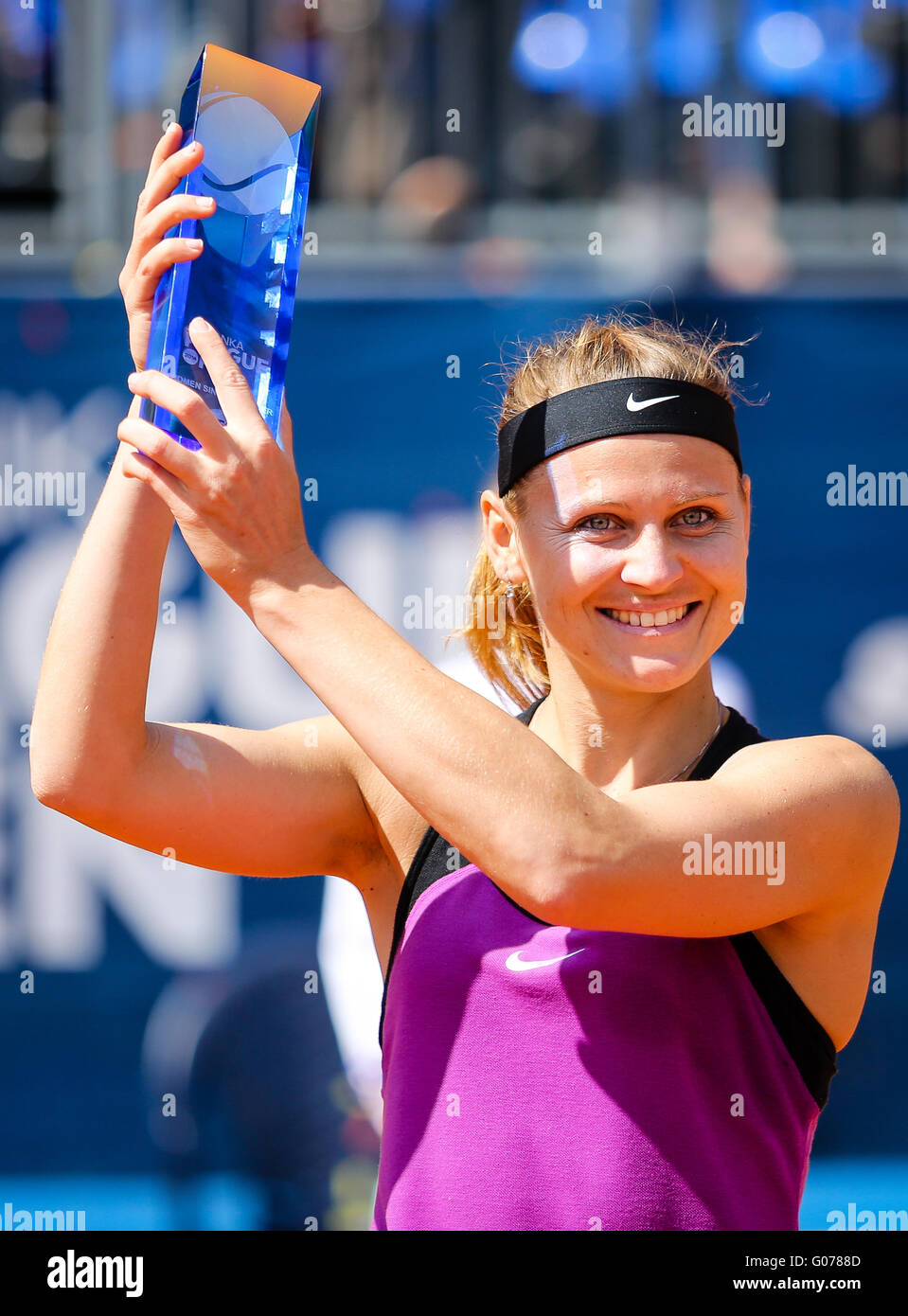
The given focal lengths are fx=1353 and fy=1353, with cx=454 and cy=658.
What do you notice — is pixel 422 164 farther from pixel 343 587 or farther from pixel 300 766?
pixel 343 587

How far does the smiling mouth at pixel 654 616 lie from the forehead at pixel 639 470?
128 millimetres

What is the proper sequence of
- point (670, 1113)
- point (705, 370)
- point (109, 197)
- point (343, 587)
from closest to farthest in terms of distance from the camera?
point (343, 587) < point (670, 1113) < point (705, 370) < point (109, 197)

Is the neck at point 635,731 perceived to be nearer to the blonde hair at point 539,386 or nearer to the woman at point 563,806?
the woman at point 563,806

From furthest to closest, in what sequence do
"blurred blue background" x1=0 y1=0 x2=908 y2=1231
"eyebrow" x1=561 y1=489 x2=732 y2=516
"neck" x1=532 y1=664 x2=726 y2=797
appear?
1. "blurred blue background" x1=0 y1=0 x2=908 y2=1231
2. "neck" x1=532 y1=664 x2=726 y2=797
3. "eyebrow" x1=561 y1=489 x2=732 y2=516

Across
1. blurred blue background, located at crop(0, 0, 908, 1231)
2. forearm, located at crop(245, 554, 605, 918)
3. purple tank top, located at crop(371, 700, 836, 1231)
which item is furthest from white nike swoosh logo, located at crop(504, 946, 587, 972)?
blurred blue background, located at crop(0, 0, 908, 1231)

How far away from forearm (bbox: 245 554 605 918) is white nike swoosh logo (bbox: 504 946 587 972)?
0.69 ft

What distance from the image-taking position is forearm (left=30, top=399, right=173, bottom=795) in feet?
4.90

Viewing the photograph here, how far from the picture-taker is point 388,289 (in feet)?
10.9

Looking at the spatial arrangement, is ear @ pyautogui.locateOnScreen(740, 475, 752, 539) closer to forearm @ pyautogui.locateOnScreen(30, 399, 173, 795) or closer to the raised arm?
the raised arm

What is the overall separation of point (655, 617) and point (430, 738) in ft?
1.33

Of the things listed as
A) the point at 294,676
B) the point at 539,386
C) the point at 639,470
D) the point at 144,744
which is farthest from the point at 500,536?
the point at 294,676

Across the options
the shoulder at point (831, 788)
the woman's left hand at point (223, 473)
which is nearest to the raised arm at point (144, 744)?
the woman's left hand at point (223, 473)

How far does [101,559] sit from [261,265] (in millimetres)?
379

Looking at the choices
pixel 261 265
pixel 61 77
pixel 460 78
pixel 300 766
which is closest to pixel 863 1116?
pixel 300 766
